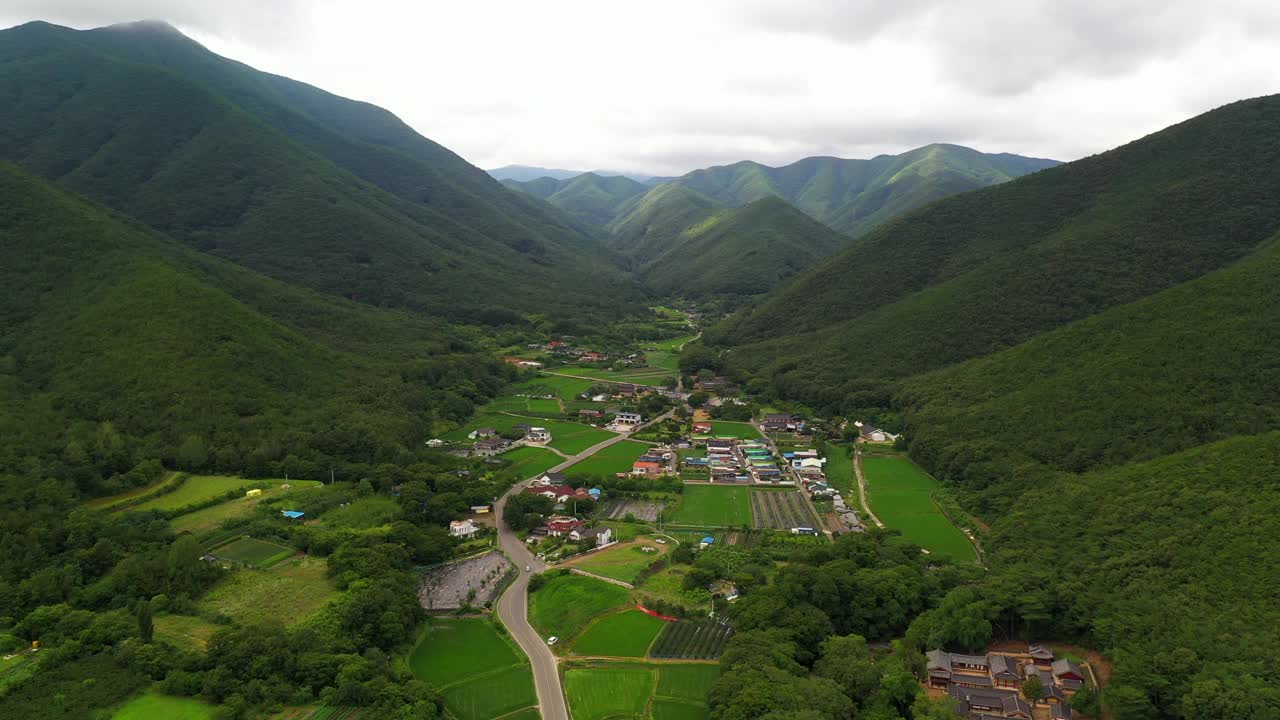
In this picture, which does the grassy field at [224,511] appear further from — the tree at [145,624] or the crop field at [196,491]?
the tree at [145,624]

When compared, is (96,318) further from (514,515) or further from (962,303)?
(962,303)

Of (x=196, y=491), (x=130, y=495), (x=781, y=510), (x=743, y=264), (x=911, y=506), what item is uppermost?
(x=743, y=264)

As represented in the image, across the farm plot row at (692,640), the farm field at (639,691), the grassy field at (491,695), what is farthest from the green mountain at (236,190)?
the farm field at (639,691)

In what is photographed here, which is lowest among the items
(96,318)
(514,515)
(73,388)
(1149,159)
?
(514,515)

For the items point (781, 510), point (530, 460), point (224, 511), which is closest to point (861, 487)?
point (781, 510)

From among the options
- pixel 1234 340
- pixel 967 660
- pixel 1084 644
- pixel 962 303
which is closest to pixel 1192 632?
pixel 1084 644

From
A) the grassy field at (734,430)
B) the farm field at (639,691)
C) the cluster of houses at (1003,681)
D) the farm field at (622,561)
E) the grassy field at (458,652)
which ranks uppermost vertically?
the grassy field at (734,430)

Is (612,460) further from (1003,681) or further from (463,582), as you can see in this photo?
(1003,681)
